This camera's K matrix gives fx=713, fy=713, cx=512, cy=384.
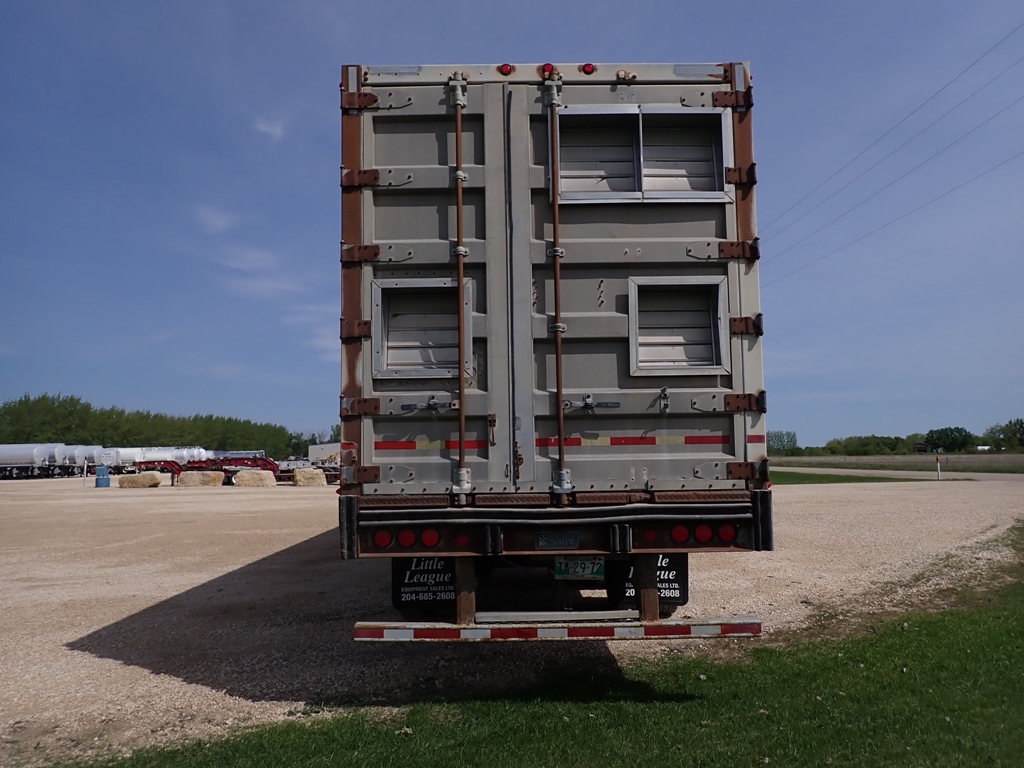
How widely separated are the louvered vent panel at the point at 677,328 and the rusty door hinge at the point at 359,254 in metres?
1.90

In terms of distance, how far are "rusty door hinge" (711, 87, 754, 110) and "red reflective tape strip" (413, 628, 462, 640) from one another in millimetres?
4107

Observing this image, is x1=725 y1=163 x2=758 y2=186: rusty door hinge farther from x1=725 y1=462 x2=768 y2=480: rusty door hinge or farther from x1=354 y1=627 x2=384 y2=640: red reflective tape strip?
x1=354 y1=627 x2=384 y2=640: red reflective tape strip

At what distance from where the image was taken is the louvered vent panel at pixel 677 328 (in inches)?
197

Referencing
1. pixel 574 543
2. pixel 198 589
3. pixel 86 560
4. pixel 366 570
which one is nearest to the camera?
pixel 574 543

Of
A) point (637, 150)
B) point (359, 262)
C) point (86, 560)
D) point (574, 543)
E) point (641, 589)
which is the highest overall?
point (637, 150)

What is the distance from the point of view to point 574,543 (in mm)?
4848

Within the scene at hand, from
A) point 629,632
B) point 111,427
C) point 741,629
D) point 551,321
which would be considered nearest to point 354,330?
point 551,321

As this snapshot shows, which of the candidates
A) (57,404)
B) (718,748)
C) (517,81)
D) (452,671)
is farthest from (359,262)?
(57,404)

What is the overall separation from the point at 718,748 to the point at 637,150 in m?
3.96

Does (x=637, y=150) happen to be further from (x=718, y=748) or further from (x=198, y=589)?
(x=198, y=589)

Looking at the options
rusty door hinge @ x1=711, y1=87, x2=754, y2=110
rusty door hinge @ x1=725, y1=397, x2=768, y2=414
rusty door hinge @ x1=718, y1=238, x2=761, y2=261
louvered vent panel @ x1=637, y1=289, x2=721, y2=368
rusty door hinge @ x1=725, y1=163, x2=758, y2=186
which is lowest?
rusty door hinge @ x1=725, y1=397, x2=768, y2=414

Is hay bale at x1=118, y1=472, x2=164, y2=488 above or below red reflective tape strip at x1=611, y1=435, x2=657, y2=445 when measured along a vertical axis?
below

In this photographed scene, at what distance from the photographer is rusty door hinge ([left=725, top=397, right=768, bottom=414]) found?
493 cm

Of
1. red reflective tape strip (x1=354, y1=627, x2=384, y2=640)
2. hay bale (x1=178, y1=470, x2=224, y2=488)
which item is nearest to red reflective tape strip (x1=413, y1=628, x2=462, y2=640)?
red reflective tape strip (x1=354, y1=627, x2=384, y2=640)
